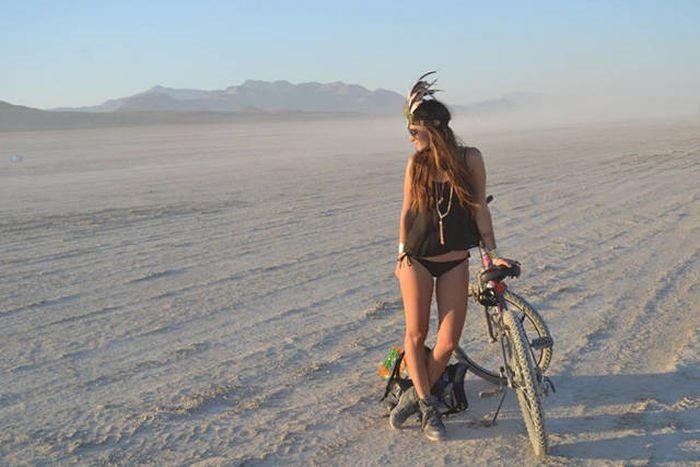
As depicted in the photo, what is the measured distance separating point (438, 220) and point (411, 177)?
0.91ft

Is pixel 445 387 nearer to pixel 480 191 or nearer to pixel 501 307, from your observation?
pixel 501 307

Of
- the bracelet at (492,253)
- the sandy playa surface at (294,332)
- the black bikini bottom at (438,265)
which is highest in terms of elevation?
the bracelet at (492,253)

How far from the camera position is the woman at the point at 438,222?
13.8 ft

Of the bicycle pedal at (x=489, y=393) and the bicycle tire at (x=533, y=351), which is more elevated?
the bicycle tire at (x=533, y=351)

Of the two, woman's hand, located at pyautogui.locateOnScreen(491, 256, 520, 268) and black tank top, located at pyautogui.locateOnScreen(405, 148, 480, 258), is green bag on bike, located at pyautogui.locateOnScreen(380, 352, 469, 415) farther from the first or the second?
black tank top, located at pyautogui.locateOnScreen(405, 148, 480, 258)

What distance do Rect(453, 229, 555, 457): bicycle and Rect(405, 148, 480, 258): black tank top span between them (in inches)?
11.5

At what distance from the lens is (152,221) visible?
41.8ft

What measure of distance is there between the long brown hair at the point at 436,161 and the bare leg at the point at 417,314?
0.38 meters

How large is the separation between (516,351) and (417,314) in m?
0.57

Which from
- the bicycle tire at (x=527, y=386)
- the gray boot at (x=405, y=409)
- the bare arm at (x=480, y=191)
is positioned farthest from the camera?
the gray boot at (x=405, y=409)

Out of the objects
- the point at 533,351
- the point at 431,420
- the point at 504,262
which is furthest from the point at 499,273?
the point at 533,351

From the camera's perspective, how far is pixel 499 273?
436 centimetres

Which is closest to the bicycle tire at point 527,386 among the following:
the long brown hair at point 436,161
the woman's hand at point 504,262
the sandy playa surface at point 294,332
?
the sandy playa surface at point 294,332

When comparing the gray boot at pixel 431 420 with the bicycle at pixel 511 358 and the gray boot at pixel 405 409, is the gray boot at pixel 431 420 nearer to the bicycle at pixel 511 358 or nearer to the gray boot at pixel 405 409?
the gray boot at pixel 405 409
